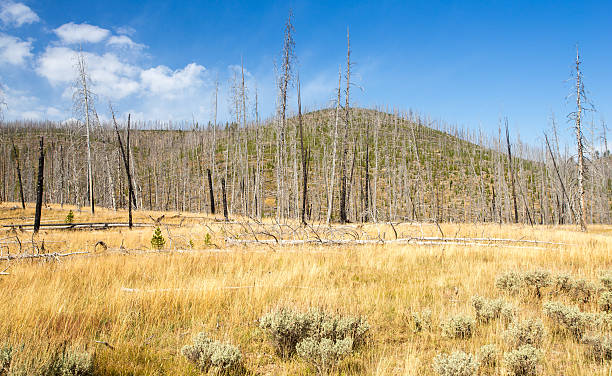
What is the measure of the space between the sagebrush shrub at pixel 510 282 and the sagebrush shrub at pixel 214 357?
15.5 ft

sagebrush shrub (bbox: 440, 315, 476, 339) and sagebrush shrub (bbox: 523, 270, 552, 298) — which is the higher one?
sagebrush shrub (bbox: 523, 270, 552, 298)

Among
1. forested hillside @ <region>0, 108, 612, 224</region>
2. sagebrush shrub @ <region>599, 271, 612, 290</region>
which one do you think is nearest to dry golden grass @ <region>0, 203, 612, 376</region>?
sagebrush shrub @ <region>599, 271, 612, 290</region>

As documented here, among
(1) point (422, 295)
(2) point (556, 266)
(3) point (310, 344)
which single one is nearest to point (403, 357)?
(3) point (310, 344)

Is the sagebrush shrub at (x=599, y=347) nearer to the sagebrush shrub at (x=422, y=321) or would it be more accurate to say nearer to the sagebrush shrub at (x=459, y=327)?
the sagebrush shrub at (x=459, y=327)

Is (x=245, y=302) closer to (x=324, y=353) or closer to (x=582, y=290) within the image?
(x=324, y=353)

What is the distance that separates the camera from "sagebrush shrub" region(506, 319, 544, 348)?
10.3 feet

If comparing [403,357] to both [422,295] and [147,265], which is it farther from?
[147,265]

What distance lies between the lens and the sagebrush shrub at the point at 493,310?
12.7 ft

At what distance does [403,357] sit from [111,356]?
119 inches

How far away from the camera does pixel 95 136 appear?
91.0 ft

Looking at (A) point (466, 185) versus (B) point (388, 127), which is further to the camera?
(B) point (388, 127)

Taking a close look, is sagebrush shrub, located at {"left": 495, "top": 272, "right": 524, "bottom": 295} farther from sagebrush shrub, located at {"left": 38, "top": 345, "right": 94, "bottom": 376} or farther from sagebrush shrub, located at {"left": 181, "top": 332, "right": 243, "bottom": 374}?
sagebrush shrub, located at {"left": 38, "top": 345, "right": 94, "bottom": 376}

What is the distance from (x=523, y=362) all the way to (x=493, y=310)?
5.04 ft

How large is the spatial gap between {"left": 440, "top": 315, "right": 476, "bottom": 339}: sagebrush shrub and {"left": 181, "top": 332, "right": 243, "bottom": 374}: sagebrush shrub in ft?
8.12
